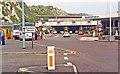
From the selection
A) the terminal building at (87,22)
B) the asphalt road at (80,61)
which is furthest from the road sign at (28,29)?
the terminal building at (87,22)

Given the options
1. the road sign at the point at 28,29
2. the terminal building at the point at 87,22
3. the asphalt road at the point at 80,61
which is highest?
the terminal building at the point at 87,22

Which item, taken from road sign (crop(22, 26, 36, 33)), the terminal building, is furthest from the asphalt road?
the terminal building

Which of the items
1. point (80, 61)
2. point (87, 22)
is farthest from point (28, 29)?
point (87, 22)

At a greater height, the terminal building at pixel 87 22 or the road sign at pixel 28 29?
the terminal building at pixel 87 22

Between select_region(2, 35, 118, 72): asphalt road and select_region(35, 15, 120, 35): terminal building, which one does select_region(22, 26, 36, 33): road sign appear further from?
select_region(35, 15, 120, 35): terminal building

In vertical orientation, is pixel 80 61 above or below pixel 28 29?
below

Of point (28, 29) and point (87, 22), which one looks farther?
point (87, 22)

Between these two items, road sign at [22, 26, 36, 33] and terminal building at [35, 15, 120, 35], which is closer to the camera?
road sign at [22, 26, 36, 33]

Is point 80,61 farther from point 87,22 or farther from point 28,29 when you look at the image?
point 87,22

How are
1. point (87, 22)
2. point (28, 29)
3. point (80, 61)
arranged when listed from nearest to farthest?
point (80, 61), point (28, 29), point (87, 22)

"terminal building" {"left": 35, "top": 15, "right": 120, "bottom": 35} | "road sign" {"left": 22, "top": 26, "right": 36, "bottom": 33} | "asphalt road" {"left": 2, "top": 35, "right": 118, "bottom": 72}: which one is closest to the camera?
"asphalt road" {"left": 2, "top": 35, "right": 118, "bottom": 72}

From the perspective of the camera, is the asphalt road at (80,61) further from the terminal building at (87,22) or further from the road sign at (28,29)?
the terminal building at (87,22)

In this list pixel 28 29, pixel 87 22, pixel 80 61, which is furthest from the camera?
pixel 87 22

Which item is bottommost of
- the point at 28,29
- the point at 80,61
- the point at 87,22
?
the point at 80,61
